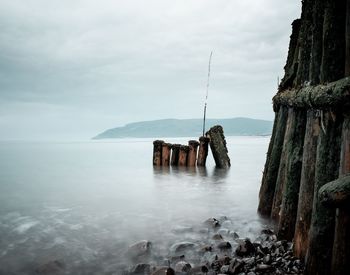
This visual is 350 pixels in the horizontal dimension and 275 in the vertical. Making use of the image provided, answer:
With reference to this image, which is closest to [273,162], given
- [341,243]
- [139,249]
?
[139,249]

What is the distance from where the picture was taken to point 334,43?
3188 mm

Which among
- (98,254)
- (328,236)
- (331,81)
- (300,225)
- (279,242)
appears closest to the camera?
(328,236)

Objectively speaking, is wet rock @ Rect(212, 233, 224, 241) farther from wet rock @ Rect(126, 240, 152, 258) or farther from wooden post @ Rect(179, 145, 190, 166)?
wooden post @ Rect(179, 145, 190, 166)

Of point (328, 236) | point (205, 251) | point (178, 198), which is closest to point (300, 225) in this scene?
point (328, 236)

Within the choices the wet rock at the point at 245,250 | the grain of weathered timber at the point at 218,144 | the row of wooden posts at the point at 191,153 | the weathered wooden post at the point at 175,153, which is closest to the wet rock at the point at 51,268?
the wet rock at the point at 245,250

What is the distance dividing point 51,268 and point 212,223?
2942 mm

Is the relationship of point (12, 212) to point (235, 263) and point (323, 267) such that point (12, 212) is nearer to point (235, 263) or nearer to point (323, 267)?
point (235, 263)

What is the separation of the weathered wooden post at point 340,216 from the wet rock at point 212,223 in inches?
128

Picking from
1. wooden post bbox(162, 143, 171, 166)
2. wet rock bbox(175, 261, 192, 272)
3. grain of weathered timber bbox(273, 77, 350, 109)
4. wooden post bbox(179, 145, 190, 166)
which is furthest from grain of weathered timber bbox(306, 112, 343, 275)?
wooden post bbox(162, 143, 171, 166)

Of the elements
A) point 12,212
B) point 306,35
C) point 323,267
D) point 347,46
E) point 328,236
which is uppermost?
point 306,35

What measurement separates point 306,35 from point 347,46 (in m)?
1.53

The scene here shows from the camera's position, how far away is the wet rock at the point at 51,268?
3.95 metres

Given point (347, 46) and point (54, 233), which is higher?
point (347, 46)

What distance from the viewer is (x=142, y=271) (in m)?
3.87
